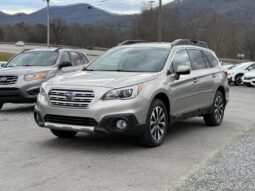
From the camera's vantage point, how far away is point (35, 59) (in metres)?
13.5

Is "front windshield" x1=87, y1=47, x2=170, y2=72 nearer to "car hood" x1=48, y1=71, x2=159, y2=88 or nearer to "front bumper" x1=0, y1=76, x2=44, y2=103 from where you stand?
"car hood" x1=48, y1=71, x2=159, y2=88

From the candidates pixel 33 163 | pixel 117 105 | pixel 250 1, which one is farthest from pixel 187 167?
pixel 250 1

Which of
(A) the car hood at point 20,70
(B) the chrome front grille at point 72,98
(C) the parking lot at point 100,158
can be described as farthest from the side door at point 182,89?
(A) the car hood at point 20,70

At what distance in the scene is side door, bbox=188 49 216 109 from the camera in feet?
31.4

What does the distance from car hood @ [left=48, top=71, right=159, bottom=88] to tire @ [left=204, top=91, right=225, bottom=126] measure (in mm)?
2696

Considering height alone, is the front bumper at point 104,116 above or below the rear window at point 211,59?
below

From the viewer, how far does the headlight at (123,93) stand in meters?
7.30

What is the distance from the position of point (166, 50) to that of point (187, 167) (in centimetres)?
286

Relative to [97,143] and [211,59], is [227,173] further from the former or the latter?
[211,59]

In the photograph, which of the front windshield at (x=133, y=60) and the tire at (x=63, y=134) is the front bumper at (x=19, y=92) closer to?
the front windshield at (x=133, y=60)

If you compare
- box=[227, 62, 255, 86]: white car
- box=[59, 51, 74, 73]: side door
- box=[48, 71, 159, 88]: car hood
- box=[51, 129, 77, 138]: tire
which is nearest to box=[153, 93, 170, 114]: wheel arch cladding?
box=[48, 71, 159, 88]: car hood

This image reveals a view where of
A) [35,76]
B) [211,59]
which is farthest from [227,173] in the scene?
[35,76]

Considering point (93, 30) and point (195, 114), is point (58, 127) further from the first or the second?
point (93, 30)

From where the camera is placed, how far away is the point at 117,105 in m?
7.23
